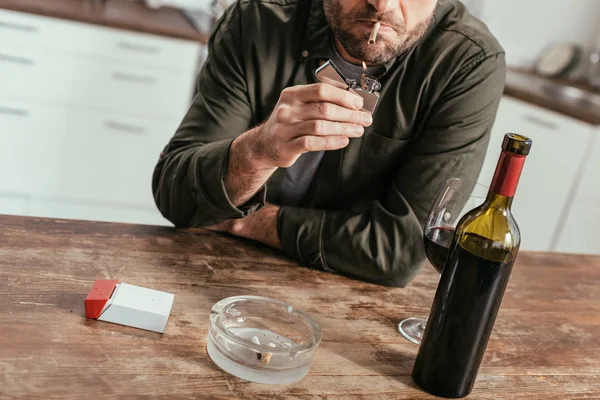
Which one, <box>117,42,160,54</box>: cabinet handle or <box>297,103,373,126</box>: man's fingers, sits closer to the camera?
<box>297,103,373,126</box>: man's fingers

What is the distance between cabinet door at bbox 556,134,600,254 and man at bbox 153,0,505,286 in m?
1.82

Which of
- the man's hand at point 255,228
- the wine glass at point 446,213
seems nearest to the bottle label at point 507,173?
the wine glass at point 446,213

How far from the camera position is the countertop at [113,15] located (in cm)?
312

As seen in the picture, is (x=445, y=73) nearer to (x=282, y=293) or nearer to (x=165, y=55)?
(x=282, y=293)

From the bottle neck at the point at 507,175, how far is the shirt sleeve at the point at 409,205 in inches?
19.8

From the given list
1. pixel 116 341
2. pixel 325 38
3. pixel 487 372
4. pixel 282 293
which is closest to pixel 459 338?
pixel 487 372

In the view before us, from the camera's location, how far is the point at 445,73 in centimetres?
173

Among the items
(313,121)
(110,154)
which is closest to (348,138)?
(313,121)

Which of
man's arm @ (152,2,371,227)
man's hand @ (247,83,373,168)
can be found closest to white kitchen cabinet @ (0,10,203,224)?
man's arm @ (152,2,371,227)

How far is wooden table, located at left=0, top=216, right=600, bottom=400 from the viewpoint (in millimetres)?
1002

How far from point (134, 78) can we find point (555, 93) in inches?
75.9

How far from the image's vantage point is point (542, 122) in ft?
11.4

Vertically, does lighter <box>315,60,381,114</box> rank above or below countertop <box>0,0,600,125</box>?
above

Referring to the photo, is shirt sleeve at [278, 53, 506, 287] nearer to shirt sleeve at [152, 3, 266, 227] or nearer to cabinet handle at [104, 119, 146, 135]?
shirt sleeve at [152, 3, 266, 227]
